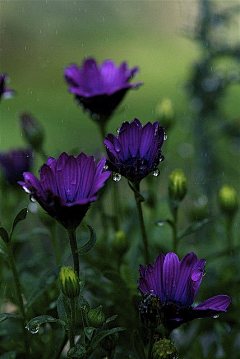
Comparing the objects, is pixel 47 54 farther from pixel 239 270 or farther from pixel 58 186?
pixel 58 186

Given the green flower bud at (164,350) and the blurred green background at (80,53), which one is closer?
the green flower bud at (164,350)

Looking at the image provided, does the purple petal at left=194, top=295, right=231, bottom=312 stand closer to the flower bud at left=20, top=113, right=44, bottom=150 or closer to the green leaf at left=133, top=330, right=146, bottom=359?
the green leaf at left=133, top=330, right=146, bottom=359

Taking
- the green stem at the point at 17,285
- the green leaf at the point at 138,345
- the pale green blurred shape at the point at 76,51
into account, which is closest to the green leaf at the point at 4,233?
the green stem at the point at 17,285

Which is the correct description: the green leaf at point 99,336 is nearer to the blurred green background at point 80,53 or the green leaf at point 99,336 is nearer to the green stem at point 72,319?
the green stem at point 72,319

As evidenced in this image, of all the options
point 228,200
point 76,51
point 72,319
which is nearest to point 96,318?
point 72,319

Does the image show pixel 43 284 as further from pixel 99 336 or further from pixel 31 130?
pixel 31 130

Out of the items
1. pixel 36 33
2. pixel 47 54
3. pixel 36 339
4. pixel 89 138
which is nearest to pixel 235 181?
pixel 89 138
